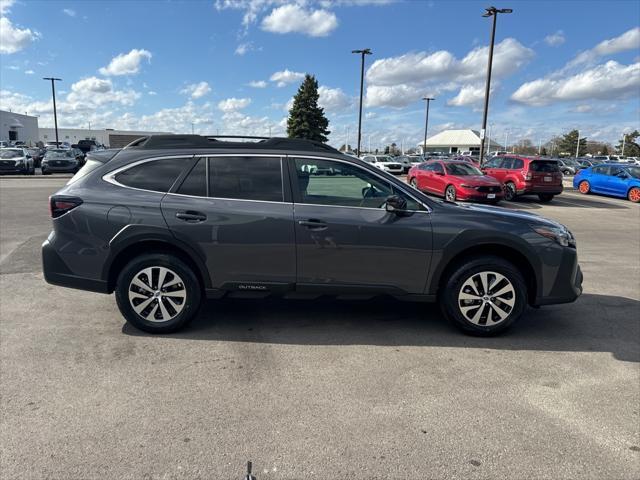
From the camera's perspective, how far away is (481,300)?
4344mm

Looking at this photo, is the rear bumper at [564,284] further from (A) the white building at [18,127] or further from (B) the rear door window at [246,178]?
(A) the white building at [18,127]

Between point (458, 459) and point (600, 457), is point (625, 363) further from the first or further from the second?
point (458, 459)

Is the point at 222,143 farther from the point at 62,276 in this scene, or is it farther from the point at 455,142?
the point at 455,142

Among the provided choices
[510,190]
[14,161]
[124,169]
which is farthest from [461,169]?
[14,161]

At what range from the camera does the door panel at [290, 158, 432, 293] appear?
13.8 feet

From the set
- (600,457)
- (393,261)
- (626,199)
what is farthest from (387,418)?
(626,199)

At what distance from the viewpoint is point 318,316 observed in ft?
16.1

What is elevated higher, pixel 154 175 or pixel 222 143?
pixel 222 143

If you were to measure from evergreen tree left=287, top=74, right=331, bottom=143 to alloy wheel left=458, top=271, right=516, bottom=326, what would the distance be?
6178cm

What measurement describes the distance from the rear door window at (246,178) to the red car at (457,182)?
34.4ft

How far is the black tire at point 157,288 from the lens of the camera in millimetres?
4219

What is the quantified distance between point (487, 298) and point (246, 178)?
8.21 feet

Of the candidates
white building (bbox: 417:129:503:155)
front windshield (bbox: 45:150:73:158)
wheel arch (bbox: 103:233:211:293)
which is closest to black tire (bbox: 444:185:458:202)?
wheel arch (bbox: 103:233:211:293)

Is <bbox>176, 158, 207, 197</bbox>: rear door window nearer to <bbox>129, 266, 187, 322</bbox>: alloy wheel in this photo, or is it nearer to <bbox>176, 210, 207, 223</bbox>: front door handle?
<bbox>176, 210, 207, 223</bbox>: front door handle
